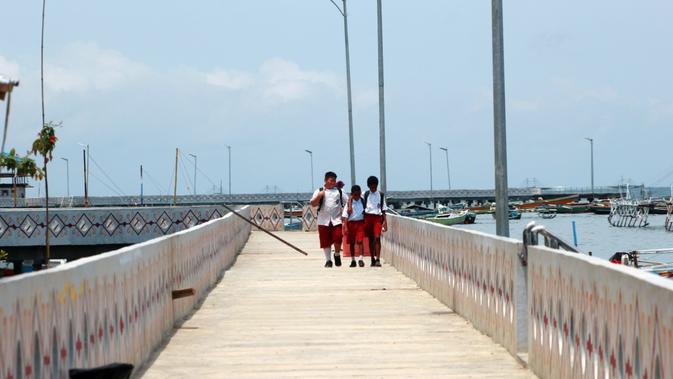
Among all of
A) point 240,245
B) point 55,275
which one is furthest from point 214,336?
point 240,245

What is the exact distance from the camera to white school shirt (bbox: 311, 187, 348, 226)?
25.2 meters

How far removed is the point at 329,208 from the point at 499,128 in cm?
782

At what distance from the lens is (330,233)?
2584 centimetres

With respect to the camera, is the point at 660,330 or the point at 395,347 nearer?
the point at 660,330

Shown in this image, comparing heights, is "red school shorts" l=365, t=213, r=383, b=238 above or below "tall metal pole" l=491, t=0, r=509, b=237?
below

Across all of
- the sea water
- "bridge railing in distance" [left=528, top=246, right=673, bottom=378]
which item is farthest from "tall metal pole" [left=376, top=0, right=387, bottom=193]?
the sea water

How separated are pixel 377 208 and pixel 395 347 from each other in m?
12.2

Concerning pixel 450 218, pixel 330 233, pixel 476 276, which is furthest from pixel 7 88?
pixel 450 218

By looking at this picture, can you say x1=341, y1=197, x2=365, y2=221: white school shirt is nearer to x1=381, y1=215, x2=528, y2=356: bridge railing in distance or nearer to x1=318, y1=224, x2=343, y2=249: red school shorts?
x1=318, y1=224, x2=343, y2=249: red school shorts

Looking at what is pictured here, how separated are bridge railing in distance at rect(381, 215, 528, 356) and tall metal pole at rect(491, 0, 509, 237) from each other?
840 millimetres

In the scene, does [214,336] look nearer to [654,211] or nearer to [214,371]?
[214,371]

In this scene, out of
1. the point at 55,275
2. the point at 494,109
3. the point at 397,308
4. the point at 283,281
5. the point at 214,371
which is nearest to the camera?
the point at 55,275

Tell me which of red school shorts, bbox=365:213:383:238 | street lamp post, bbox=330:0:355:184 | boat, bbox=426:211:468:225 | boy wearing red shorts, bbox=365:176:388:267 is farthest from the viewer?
boat, bbox=426:211:468:225

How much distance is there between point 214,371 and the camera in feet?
37.0
